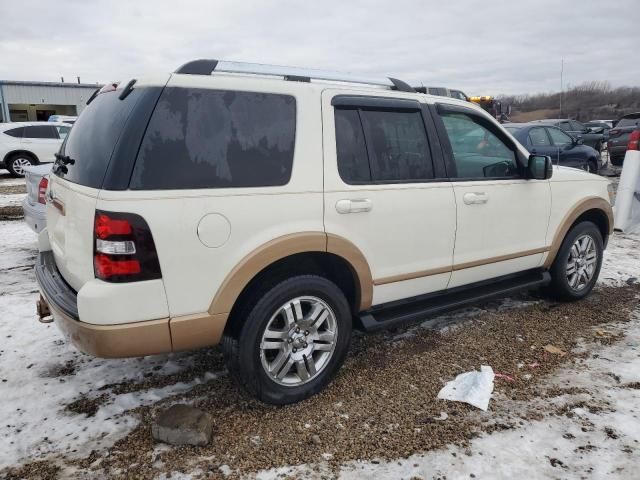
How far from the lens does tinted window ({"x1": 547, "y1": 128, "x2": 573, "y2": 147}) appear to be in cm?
1083

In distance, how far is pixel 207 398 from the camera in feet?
10.2

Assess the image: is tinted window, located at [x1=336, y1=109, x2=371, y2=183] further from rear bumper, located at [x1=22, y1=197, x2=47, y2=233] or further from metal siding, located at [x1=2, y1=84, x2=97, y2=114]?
metal siding, located at [x1=2, y1=84, x2=97, y2=114]

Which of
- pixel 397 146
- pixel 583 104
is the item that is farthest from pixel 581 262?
pixel 583 104

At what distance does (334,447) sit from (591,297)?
11.9 feet

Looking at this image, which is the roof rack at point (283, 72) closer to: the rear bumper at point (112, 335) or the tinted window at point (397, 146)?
the tinted window at point (397, 146)

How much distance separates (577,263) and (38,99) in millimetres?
50178

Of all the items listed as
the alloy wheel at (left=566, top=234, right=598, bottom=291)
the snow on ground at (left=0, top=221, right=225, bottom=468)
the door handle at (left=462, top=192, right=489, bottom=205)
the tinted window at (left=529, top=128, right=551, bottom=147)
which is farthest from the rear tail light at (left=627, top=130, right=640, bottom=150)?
the snow on ground at (left=0, top=221, right=225, bottom=468)

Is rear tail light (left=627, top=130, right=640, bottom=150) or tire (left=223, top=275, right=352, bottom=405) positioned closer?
tire (left=223, top=275, right=352, bottom=405)

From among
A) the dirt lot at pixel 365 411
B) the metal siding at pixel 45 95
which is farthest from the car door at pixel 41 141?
the metal siding at pixel 45 95

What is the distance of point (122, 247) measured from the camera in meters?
2.35

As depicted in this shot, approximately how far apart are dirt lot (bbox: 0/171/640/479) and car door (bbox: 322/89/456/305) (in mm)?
624

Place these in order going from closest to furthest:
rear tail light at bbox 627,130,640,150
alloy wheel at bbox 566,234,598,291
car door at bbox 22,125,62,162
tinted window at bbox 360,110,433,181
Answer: tinted window at bbox 360,110,433,181 → alloy wheel at bbox 566,234,598,291 → rear tail light at bbox 627,130,640,150 → car door at bbox 22,125,62,162

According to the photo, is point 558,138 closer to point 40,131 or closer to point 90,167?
point 90,167

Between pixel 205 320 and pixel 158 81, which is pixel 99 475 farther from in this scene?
pixel 158 81
